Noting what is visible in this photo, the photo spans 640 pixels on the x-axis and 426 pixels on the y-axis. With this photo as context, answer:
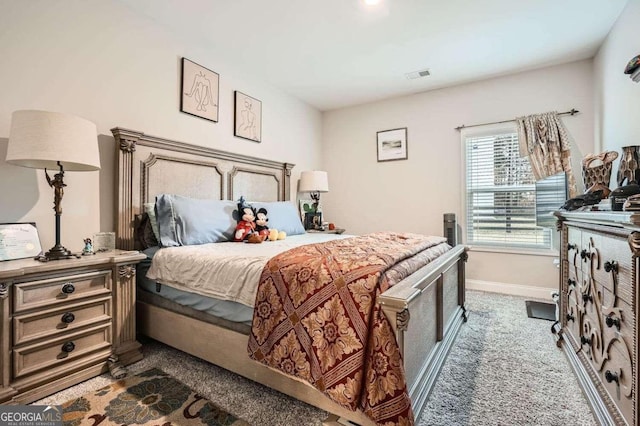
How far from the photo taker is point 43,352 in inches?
61.7

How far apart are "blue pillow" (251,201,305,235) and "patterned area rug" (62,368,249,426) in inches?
62.4

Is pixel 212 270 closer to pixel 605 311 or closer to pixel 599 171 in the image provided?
pixel 605 311

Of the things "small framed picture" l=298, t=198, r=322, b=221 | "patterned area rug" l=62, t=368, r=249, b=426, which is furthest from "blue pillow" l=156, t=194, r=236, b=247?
"small framed picture" l=298, t=198, r=322, b=221

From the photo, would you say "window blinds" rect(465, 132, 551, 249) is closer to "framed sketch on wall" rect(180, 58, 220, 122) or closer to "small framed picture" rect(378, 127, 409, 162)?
"small framed picture" rect(378, 127, 409, 162)

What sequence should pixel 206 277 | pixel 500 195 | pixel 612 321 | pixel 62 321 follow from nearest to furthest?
pixel 612 321, pixel 62 321, pixel 206 277, pixel 500 195

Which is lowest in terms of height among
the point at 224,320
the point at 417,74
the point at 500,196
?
the point at 224,320

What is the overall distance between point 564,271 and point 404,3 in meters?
2.40

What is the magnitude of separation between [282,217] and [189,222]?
3.38 feet

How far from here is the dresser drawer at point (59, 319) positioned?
1493 mm

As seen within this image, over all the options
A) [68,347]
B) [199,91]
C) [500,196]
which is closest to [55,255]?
[68,347]

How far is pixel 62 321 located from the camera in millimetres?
1628

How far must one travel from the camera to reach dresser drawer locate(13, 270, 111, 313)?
150 centimetres

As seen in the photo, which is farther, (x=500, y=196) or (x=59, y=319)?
(x=500, y=196)

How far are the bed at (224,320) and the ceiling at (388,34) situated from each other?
3.57ft
